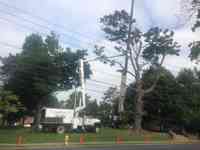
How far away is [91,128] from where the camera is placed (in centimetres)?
4581

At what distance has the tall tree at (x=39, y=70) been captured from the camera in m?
59.9

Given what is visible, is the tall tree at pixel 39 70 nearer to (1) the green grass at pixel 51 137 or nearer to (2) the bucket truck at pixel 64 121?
(2) the bucket truck at pixel 64 121

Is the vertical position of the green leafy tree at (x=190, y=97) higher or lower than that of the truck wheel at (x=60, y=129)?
higher

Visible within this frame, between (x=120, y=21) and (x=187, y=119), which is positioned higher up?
(x=120, y=21)

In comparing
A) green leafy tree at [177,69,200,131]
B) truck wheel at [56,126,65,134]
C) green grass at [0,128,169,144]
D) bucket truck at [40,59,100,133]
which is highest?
green leafy tree at [177,69,200,131]

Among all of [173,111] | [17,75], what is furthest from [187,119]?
[17,75]

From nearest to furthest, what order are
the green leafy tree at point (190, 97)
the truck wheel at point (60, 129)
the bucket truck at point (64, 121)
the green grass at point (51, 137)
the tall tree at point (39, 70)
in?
1. the green grass at point (51, 137)
2. the truck wheel at point (60, 129)
3. the bucket truck at point (64, 121)
4. the tall tree at point (39, 70)
5. the green leafy tree at point (190, 97)

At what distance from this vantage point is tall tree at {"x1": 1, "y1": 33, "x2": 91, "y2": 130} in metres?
59.9

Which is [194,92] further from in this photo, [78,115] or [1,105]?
[1,105]

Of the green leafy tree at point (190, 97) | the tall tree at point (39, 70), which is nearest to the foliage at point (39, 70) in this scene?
the tall tree at point (39, 70)

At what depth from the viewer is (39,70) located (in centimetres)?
6041

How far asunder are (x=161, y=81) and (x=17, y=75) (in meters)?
29.9

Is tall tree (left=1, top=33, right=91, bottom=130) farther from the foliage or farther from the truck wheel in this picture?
the truck wheel

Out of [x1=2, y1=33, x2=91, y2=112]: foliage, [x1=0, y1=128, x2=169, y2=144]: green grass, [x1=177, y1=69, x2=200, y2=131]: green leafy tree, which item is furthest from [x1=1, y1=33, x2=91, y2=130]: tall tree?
[x1=177, y1=69, x2=200, y2=131]: green leafy tree
